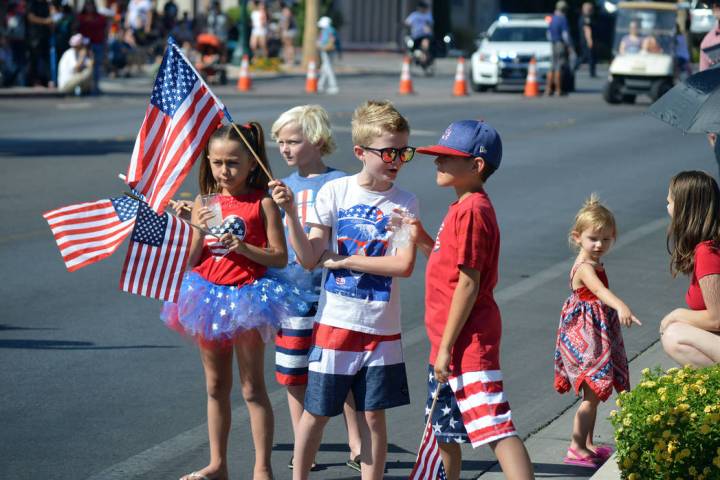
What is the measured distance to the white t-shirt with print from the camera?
16.8ft

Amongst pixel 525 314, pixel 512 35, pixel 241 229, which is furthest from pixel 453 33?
pixel 241 229

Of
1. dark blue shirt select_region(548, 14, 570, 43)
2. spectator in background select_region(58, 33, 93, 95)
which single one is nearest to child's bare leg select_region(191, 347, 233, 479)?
spectator in background select_region(58, 33, 93, 95)

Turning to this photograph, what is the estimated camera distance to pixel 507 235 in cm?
1249

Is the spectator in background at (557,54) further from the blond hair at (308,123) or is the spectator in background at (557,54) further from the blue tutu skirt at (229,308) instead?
the blue tutu skirt at (229,308)

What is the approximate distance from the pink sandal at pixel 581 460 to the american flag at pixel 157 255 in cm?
195

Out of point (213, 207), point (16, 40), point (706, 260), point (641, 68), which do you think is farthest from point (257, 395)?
point (16, 40)

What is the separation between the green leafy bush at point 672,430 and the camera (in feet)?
15.9

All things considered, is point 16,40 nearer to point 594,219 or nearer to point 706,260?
point 594,219

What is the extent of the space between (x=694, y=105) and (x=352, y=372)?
2593mm

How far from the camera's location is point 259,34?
1727 inches

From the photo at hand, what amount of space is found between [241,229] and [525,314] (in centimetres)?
424

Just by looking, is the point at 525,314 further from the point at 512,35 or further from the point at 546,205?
the point at 512,35

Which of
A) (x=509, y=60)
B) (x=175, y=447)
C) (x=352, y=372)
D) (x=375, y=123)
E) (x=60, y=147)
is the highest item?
(x=375, y=123)

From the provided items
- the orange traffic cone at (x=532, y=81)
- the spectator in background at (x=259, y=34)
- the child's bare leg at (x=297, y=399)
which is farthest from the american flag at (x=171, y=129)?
the spectator in background at (x=259, y=34)
